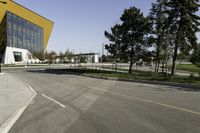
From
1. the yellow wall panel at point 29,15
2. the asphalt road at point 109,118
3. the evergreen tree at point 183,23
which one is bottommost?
the asphalt road at point 109,118

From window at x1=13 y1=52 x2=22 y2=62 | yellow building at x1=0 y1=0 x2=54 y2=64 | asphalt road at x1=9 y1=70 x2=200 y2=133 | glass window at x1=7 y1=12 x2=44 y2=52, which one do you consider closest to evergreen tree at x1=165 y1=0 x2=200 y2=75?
asphalt road at x1=9 y1=70 x2=200 y2=133

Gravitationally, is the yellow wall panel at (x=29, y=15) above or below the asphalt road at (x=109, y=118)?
above

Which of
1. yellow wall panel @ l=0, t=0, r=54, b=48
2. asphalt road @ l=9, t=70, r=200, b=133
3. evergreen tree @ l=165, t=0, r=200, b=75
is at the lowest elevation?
asphalt road @ l=9, t=70, r=200, b=133

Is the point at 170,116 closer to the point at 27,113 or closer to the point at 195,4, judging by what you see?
the point at 27,113

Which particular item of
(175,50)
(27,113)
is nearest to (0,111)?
(27,113)

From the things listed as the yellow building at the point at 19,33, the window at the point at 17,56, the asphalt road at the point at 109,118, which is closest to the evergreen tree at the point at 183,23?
the asphalt road at the point at 109,118

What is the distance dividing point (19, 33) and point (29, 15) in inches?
426

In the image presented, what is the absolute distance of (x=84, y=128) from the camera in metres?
7.59

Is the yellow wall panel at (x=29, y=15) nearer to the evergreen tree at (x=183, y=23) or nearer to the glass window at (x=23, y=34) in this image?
the glass window at (x=23, y=34)

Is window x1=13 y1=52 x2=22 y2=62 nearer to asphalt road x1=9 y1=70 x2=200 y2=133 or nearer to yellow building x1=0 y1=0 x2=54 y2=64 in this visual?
yellow building x1=0 y1=0 x2=54 y2=64

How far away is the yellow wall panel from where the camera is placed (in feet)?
287

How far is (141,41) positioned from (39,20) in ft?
268

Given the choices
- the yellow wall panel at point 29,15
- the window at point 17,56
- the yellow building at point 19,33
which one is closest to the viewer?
the yellow wall panel at point 29,15

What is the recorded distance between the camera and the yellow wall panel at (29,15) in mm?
87350
